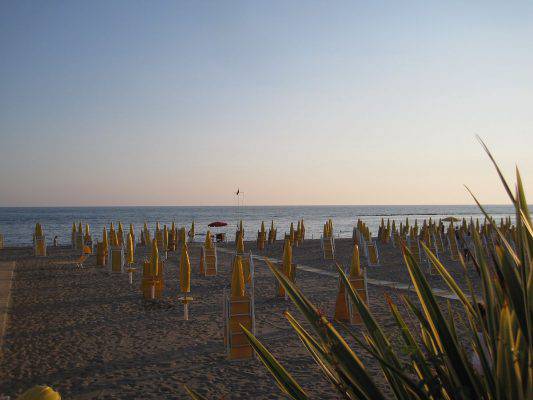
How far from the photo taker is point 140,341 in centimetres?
632

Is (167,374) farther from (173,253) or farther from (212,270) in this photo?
(173,253)

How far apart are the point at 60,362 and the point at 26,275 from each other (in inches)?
331

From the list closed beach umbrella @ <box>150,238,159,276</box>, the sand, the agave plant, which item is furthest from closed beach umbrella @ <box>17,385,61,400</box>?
closed beach umbrella @ <box>150,238,159,276</box>

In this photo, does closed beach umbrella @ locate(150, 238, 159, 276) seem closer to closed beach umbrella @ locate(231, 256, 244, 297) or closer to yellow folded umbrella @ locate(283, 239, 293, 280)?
yellow folded umbrella @ locate(283, 239, 293, 280)

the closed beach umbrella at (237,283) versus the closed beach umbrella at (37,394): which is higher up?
the closed beach umbrella at (37,394)

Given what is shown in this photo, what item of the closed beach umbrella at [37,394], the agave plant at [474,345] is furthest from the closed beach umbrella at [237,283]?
the agave plant at [474,345]

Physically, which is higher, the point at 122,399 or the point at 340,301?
the point at 340,301

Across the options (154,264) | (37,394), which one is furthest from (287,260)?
(37,394)

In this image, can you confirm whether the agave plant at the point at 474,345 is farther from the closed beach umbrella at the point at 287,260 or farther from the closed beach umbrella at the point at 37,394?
the closed beach umbrella at the point at 287,260

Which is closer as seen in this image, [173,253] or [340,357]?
[340,357]

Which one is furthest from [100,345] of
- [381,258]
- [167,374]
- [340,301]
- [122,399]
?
[381,258]

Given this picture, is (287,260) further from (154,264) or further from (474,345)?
(474,345)

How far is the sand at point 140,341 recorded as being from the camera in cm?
468

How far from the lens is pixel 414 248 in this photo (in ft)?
44.9
